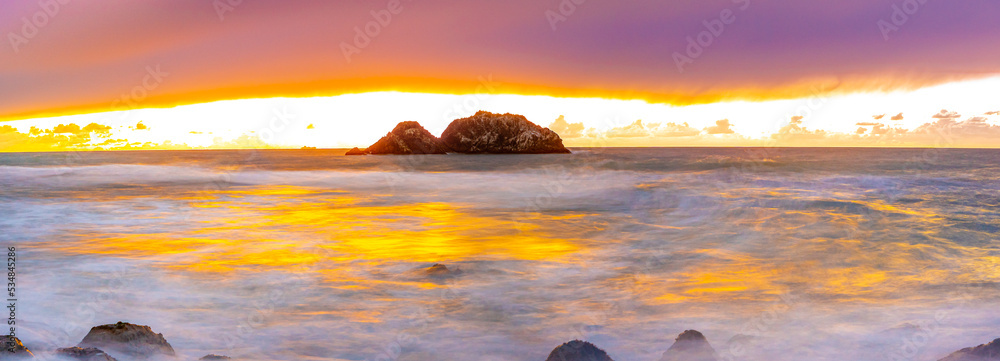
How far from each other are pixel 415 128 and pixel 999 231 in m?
100

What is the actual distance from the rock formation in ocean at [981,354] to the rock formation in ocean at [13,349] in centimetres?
737

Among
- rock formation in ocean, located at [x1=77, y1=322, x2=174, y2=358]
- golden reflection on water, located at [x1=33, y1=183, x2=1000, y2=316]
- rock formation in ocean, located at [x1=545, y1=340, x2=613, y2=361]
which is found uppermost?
rock formation in ocean, located at [x1=77, y1=322, x2=174, y2=358]

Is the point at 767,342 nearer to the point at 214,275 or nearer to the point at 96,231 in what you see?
the point at 214,275

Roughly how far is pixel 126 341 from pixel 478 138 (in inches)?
4231

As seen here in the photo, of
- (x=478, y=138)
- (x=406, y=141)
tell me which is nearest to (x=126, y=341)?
(x=406, y=141)

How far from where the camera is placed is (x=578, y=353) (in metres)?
4.64

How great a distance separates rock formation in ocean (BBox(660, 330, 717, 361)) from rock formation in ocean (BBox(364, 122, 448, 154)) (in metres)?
106

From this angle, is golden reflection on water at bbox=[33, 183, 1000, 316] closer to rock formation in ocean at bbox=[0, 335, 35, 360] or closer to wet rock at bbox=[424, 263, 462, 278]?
wet rock at bbox=[424, 263, 462, 278]

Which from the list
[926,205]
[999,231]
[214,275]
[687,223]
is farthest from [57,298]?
[926,205]

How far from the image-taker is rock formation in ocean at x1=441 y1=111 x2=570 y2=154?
366 ft

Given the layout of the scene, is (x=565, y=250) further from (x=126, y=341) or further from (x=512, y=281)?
(x=126, y=341)

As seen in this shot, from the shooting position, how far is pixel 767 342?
611 centimetres

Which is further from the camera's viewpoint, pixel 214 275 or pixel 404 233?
pixel 404 233

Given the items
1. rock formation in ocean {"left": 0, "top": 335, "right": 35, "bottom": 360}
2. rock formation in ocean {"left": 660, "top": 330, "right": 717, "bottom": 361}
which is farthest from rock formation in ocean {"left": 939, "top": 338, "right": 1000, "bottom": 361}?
rock formation in ocean {"left": 0, "top": 335, "right": 35, "bottom": 360}
